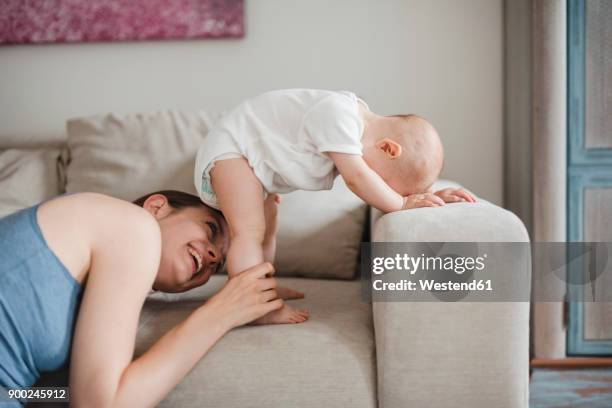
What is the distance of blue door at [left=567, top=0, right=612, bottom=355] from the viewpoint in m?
1.94

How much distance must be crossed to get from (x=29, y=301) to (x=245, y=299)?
0.41 metres

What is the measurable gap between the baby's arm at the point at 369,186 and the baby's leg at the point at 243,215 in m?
0.21

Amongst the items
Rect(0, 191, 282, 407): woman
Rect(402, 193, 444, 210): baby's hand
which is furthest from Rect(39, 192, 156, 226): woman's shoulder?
Rect(402, 193, 444, 210): baby's hand

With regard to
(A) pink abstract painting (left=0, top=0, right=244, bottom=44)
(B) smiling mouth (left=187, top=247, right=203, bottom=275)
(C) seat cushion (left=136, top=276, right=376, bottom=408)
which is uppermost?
(A) pink abstract painting (left=0, top=0, right=244, bottom=44)

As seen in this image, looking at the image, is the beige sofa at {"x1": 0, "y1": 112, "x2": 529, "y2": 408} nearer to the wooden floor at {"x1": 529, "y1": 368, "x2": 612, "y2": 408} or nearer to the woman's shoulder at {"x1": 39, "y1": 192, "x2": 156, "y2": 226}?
the woman's shoulder at {"x1": 39, "y1": 192, "x2": 156, "y2": 226}

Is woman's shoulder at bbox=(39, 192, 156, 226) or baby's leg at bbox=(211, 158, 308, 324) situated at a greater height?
woman's shoulder at bbox=(39, 192, 156, 226)

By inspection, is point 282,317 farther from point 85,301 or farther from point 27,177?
point 27,177

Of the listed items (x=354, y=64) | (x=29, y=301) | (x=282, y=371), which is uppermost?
(x=354, y=64)

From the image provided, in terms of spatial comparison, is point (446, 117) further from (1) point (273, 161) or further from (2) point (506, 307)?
(2) point (506, 307)

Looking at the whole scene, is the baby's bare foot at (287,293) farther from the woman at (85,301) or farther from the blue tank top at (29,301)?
the blue tank top at (29,301)

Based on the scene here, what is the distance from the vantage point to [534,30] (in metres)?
1.96

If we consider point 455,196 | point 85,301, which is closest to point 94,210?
point 85,301

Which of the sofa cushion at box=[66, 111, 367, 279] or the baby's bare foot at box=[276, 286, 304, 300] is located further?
the sofa cushion at box=[66, 111, 367, 279]

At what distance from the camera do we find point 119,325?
3.25 ft
